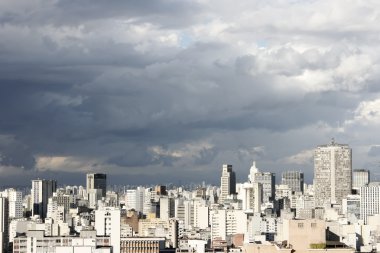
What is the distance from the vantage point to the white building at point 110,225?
96.3 meters

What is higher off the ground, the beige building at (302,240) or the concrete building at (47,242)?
the beige building at (302,240)

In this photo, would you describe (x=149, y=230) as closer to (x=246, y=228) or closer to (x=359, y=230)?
(x=246, y=228)

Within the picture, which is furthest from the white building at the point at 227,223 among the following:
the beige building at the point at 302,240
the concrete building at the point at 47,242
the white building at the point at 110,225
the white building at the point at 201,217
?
the beige building at the point at 302,240

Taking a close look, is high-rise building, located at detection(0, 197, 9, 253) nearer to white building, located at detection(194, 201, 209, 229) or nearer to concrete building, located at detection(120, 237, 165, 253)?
concrete building, located at detection(120, 237, 165, 253)

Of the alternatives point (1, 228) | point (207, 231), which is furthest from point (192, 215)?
point (1, 228)

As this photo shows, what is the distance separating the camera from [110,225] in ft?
377

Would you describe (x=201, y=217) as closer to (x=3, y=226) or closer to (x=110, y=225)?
(x=3, y=226)

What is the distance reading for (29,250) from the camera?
108 m

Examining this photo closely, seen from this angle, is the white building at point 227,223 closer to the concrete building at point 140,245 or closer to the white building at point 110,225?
the white building at point 110,225

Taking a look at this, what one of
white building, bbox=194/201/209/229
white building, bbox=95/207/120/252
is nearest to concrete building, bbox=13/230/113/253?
white building, bbox=95/207/120/252

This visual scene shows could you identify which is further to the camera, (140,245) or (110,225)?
(110,225)

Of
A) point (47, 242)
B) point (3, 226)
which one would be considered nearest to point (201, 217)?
point (3, 226)

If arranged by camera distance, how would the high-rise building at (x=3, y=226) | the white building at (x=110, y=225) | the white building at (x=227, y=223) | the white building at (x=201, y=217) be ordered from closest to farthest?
the white building at (x=110, y=225) → the high-rise building at (x=3, y=226) → the white building at (x=227, y=223) → the white building at (x=201, y=217)

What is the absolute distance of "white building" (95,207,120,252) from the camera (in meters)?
96.3
